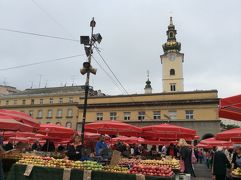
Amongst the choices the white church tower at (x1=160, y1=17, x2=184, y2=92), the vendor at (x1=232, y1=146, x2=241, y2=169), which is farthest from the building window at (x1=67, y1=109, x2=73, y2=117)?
the vendor at (x1=232, y1=146, x2=241, y2=169)

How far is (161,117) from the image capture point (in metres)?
48.1

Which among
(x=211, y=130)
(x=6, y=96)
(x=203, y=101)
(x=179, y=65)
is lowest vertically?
(x=211, y=130)

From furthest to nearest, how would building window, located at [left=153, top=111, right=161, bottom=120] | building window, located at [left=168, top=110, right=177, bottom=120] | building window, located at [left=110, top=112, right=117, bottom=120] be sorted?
building window, located at [left=110, top=112, right=117, bottom=120]
building window, located at [left=153, top=111, right=161, bottom=120]
building window, located at [left=168, top=110, right=177, bottom=120]

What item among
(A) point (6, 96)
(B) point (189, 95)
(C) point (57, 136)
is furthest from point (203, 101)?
(A) point (6, 96)

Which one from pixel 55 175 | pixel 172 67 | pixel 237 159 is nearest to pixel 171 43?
pixel 172 67

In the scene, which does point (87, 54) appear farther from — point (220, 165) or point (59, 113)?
point (59, 113)

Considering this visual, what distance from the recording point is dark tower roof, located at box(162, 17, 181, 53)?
70.3 metres

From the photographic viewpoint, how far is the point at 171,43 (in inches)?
2785

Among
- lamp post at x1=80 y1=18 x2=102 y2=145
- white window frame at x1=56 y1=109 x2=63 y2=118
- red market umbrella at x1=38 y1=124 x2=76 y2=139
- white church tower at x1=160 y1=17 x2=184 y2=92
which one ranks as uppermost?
white church tower at x1=160 y1=17 x2=184 y2=92

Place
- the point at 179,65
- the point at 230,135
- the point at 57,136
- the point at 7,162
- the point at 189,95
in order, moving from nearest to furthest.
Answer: the point at 7,162 → the point at 230,135 → the point at 57,136 → the point at 189,95 → the point at 179,65

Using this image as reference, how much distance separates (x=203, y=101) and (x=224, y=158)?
35.8 m

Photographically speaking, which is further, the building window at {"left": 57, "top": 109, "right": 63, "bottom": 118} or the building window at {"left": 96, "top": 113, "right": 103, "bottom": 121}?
the building window at {"left": 57, "top": 109, "right": 63, "bottom": 118}

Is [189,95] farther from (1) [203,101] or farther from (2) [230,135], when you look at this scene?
(2) [230,135]

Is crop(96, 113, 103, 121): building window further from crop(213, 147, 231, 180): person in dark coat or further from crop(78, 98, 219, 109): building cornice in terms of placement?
crop(213, 147, 231, 180): person in dark coat
